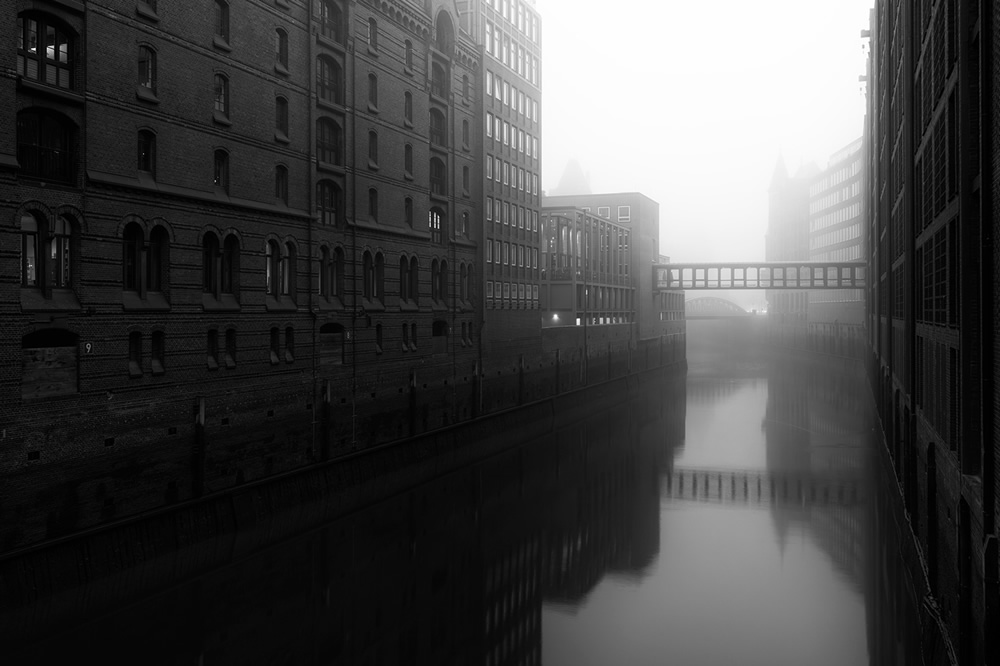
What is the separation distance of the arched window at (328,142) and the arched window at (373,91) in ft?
8.21

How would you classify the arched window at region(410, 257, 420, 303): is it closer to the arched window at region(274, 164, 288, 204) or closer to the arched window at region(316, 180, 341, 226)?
the arched window at region(316, 180, 341, 226)

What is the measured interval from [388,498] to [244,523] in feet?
20.6

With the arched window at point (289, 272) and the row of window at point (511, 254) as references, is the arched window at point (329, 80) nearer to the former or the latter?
the arched window at point (289, 272)

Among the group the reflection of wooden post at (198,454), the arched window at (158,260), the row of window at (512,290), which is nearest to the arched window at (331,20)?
the arched window at (158,260)

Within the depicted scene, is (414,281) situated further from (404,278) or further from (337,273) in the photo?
(337,273)

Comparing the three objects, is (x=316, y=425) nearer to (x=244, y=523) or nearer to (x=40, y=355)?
(x=244, y=523)

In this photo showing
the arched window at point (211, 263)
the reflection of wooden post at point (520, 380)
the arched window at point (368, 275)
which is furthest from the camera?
the reflection of wooden post at point (520, 380)

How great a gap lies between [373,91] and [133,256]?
1324 cm

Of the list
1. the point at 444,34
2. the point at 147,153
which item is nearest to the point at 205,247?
the point at 147,153

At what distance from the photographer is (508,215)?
4550 cm

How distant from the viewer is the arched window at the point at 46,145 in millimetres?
17859

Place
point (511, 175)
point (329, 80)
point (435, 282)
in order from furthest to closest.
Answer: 1. point (511, 175)
2. point (435, 282)
3. point (329, 80)

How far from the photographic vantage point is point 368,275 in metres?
30.8

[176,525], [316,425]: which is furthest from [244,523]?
[316,425]
